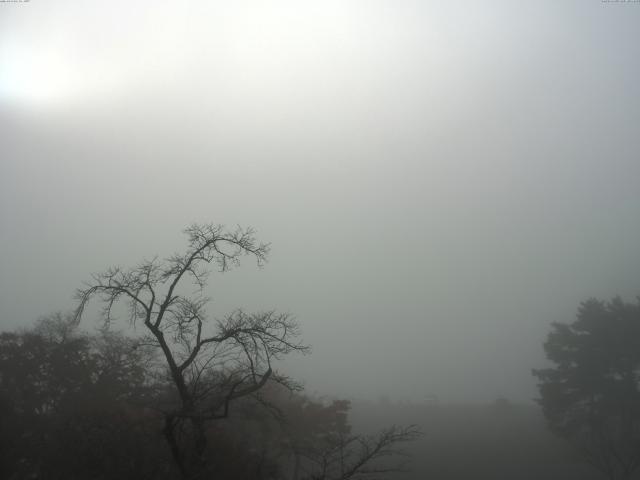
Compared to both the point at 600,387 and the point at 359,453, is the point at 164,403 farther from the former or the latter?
the point at 600,387

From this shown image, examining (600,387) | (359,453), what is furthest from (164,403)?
(600,387)

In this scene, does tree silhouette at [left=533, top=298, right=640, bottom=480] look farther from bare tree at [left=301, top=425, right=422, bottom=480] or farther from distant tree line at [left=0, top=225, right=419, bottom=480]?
distant tree line at [left=0, top=225, right=419, bottom=480]

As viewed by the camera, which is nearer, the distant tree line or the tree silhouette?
the distant tree line

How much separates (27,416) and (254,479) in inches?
592

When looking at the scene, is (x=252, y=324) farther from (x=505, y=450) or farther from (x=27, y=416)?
(x=505, y=450)

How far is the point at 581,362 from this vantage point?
31641 mm

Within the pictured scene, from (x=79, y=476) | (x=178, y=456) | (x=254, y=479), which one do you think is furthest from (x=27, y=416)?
(x=178, y=456)

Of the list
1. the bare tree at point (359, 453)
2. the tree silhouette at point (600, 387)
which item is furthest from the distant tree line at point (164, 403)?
the tree silhouette at point (600, 387)

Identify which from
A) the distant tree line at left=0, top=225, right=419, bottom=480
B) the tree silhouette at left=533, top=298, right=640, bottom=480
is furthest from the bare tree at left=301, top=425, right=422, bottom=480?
the tree silhouette at left=533, top=298, right=640, bottom=480

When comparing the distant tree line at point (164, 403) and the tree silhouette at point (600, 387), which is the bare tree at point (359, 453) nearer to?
the distant tree line at point (164, 403)

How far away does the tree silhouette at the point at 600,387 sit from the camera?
97.3 ft

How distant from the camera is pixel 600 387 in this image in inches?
1193

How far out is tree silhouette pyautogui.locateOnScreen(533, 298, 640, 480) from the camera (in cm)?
2966

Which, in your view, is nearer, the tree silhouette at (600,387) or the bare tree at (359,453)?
the bare tree at (359,453)
